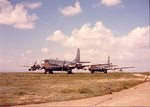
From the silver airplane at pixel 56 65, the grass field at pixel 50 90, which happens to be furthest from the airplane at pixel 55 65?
the grass field at pixel 50 90

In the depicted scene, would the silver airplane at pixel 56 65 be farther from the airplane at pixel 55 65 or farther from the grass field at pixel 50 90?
the grass field at pixel 50 90

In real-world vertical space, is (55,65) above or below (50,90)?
above

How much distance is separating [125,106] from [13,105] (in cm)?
634

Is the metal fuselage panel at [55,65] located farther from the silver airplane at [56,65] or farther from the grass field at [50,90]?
the grass field at [50,90]

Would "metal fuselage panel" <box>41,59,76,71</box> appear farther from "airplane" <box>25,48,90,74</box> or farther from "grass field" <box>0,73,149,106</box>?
"grass field" <box>0,73,149,106</box>

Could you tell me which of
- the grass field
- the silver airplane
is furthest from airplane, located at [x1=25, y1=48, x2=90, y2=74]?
the grass field

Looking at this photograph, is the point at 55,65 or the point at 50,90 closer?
the point at 50,90

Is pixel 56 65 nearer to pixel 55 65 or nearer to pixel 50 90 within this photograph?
pixel 55 65

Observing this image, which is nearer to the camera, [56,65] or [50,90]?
[50,90]

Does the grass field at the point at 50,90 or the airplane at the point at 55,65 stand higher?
the airplane at the point at 55,65

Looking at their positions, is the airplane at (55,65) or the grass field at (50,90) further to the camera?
the airplane at (55,65)

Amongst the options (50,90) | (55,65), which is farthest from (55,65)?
(50,90)

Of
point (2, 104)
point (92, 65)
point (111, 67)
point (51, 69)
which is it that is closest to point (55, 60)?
point (51, 69)

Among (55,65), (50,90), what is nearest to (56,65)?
(55,65)
